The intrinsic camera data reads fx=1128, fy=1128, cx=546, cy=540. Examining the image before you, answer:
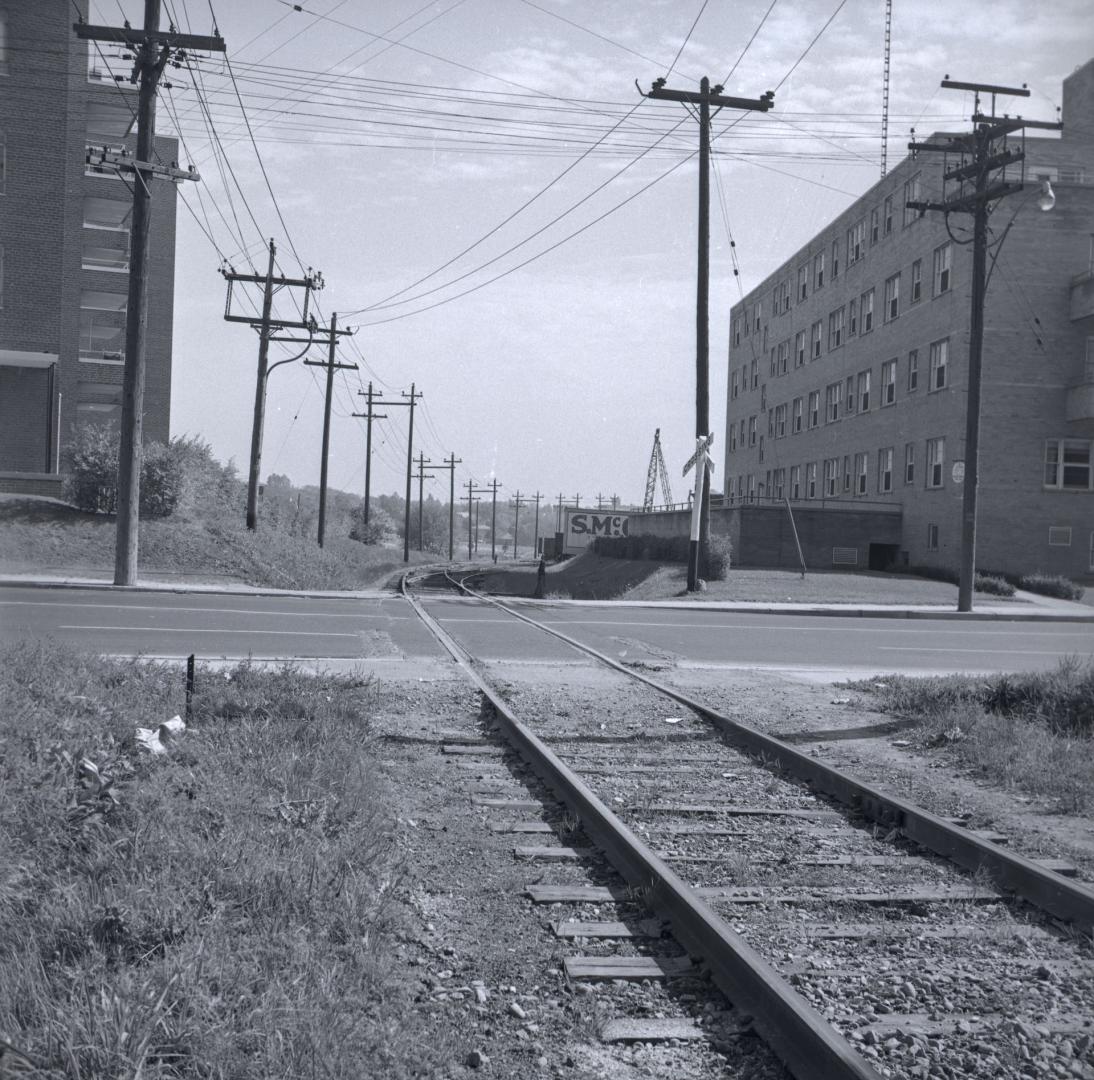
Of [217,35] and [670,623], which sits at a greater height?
[217,35]

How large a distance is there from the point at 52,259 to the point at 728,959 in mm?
40046

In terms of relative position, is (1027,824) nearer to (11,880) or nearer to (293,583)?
(11,880)

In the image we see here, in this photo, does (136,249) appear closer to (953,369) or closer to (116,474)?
(116,474)

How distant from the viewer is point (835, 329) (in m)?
53.6

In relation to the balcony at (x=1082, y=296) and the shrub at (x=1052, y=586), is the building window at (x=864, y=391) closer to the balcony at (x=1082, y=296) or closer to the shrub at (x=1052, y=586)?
the balcony at (x=1082, y=296)

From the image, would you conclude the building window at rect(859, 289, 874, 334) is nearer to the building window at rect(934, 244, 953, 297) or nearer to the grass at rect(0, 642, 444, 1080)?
the building window at rect(934, 244, 953, 297)

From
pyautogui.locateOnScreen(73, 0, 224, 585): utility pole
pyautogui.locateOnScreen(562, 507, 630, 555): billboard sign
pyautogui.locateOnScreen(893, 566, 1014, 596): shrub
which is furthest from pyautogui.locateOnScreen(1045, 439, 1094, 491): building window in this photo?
pyautogui.locateOnScreen(73, 0, 224, 585): utility pole

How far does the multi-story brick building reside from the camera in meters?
38.8

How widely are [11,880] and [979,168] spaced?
25807 mm

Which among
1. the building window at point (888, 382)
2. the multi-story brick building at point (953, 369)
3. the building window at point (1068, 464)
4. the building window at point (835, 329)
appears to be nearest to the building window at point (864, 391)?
the multi-story brick building at point (953, 369)

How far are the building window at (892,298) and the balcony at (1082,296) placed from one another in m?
8.26

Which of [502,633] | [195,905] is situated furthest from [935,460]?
[195,905]

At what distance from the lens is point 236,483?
40500 millimetres

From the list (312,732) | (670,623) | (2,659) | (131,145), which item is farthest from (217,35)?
(131,145)
